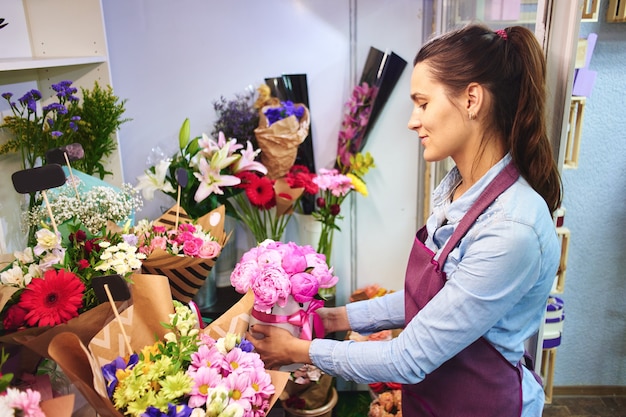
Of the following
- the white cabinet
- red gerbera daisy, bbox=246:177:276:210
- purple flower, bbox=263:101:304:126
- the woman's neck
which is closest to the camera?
the woman's neck

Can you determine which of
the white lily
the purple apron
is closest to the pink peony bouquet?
the purple apron

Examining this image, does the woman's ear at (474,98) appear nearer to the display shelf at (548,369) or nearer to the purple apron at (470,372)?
the purple apron at (470,372)

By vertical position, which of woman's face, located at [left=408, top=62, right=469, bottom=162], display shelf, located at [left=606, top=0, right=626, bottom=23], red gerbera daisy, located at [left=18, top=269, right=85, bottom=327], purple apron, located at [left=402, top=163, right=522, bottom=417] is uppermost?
display shelf, located at [left=606, top=0, right=626, bottom=23]

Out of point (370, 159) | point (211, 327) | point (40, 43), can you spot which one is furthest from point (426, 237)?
point (40, 43)

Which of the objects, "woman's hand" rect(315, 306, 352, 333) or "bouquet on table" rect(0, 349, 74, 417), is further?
"woman's hand" rect(315, 306, 352, 333)

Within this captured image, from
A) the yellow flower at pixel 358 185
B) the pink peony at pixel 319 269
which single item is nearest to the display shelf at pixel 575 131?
the yellow flower at pixel 358 185

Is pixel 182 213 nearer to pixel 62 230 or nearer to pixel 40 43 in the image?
pixel 62 230

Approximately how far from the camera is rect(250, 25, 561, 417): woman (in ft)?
3.39

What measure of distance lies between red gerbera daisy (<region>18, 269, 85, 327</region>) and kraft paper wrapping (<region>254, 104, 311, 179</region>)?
119 centimetres

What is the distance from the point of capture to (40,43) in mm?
1875

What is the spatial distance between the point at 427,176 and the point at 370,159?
0.91 feet

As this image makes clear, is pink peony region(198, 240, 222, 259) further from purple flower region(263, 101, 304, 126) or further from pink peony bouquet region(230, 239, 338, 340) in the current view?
purple flower region(263, 101, 304, 126)

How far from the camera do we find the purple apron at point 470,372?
112 centimetres

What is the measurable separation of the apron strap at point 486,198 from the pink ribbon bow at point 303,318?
1.08 feet
